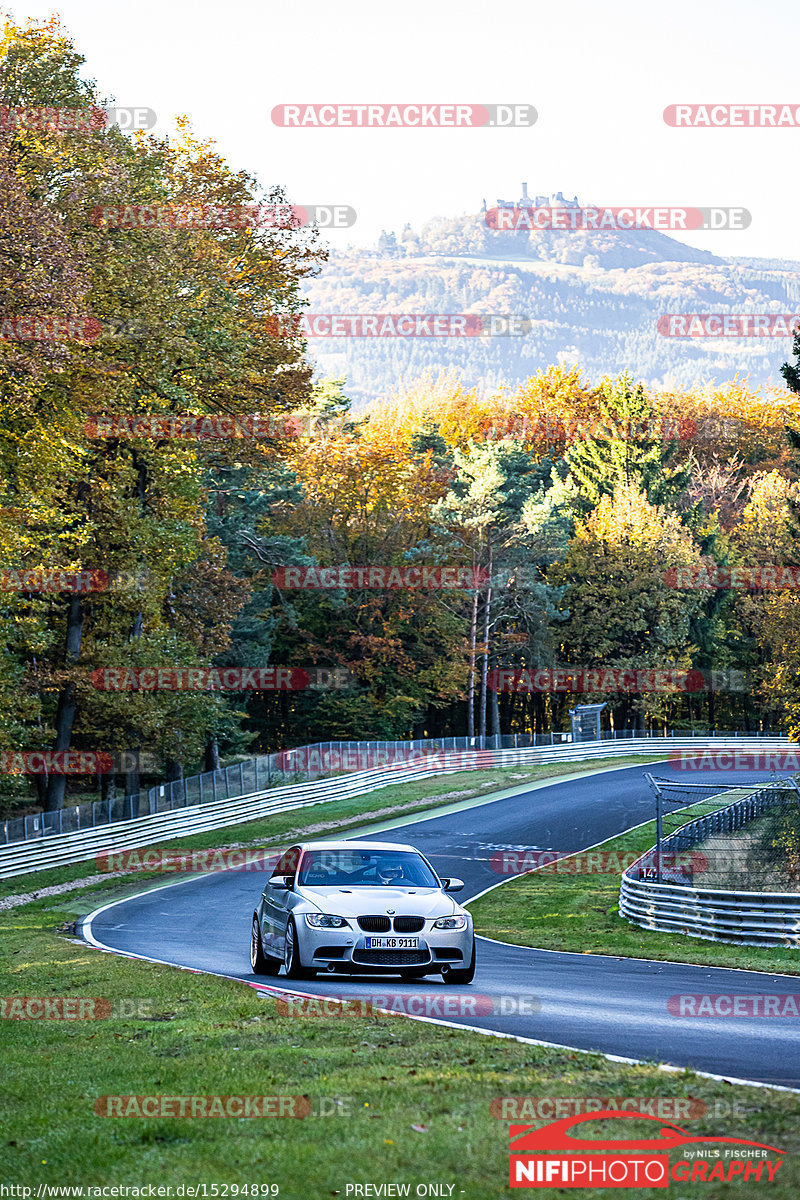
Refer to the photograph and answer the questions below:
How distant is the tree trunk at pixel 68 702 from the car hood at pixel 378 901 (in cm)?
2393

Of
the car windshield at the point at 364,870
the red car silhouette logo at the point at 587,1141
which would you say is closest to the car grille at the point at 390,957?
the car windshield at the point at 364,870

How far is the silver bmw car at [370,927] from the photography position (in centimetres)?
1308

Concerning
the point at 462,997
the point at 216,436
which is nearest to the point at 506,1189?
the point at 462,997

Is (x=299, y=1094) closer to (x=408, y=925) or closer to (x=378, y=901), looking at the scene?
(x=408, y=925)

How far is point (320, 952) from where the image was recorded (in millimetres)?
13195

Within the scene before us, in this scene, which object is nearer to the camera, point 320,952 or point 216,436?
point 320,952

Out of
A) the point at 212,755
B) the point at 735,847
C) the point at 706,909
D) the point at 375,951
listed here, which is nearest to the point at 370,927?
the point at 375,951

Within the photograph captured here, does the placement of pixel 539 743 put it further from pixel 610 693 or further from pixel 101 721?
pixel 101 721

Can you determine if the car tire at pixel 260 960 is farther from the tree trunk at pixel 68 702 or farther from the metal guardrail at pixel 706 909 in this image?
the tree trunk at pixel 68 702

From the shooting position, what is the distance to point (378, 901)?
43.7ft

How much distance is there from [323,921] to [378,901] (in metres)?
0.63

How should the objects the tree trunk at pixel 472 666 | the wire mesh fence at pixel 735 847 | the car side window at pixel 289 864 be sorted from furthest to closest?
the tree trunk at pixel 472 666, the wire mesh fence at pixel 735 847, the car side window at pixel 289 864

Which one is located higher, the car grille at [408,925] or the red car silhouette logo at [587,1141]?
the red car silhouette logo at [587,1141]

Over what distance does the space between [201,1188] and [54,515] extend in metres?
21.8
